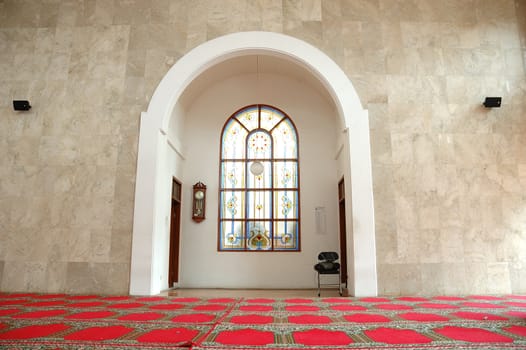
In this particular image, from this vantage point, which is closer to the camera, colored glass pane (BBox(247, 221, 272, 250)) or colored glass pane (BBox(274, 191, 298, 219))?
colored glass pane (BBox(247, 221, 272, 250))

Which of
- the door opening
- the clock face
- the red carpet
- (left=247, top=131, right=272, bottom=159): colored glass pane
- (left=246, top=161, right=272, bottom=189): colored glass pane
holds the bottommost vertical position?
the red carpet

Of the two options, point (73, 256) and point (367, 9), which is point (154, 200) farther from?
point (367, 9)

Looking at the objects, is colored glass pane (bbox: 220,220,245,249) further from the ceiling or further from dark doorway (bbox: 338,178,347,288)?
the ceiling

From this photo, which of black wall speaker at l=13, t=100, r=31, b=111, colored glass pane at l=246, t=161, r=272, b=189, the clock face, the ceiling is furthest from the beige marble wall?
colored glass pane at l=246, t=161, r=272, b=189

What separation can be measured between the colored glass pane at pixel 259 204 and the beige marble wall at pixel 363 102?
12.6ft

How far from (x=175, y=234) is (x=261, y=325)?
6.44m

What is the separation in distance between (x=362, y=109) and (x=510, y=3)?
3.33 meters

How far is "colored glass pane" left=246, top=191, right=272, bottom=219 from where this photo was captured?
32.1 ft

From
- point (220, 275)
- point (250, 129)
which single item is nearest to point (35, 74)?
point (250, 129)

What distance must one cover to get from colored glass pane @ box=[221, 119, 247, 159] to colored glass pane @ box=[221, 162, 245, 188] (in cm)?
21

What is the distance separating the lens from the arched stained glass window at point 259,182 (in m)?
9.68

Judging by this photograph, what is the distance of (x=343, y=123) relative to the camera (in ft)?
22.2

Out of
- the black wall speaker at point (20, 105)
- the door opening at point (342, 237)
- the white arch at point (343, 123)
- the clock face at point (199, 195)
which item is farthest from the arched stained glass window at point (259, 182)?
the black wall speaker at point (20, 105)

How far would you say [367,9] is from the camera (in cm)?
699
